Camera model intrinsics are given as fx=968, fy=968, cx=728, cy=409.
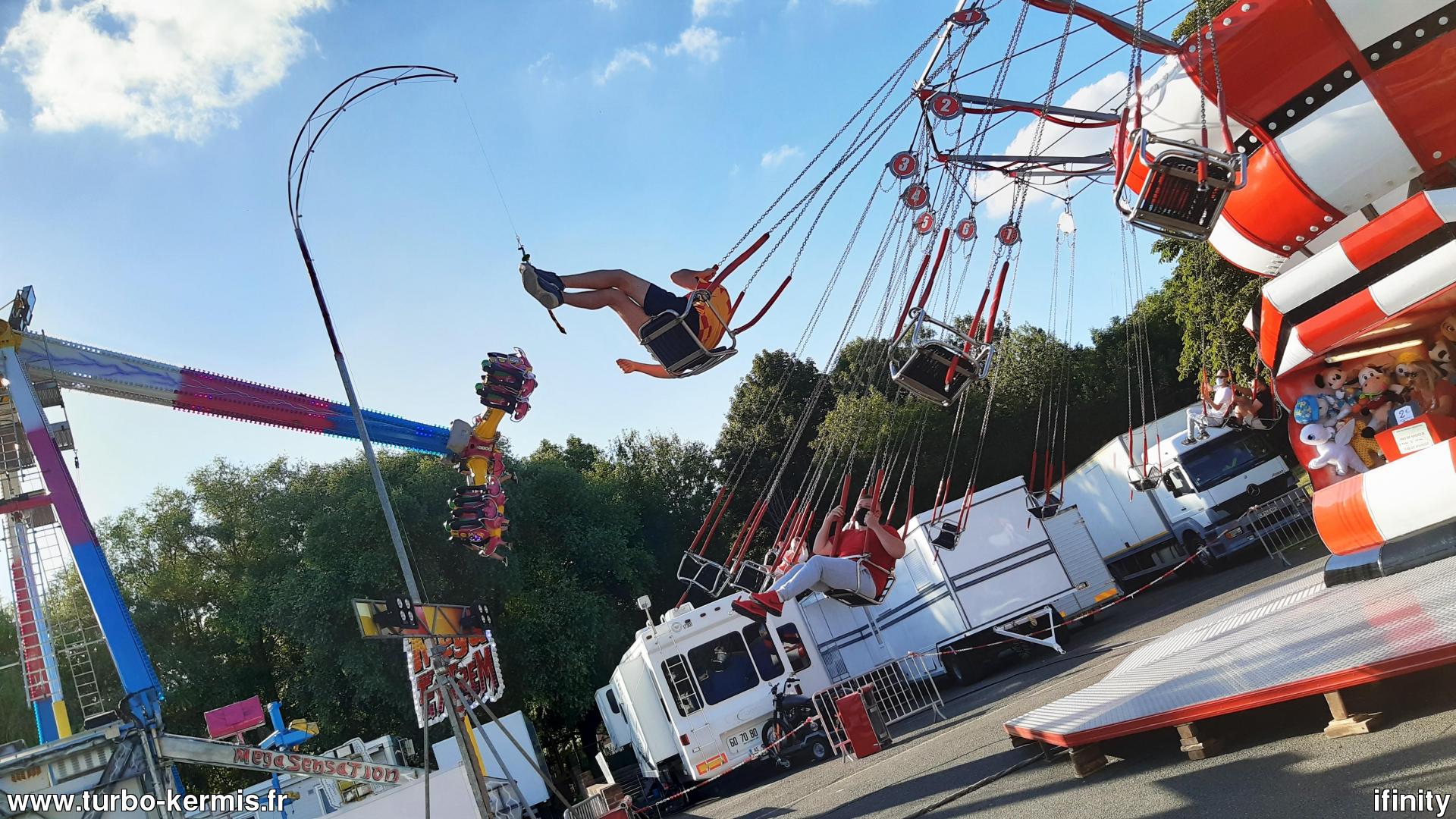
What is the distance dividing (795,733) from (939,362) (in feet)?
25.6

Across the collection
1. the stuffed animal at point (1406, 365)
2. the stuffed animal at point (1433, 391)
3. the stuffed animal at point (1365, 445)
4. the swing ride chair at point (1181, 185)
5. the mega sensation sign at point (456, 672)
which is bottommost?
the stuffed animal at point (1365, 445)

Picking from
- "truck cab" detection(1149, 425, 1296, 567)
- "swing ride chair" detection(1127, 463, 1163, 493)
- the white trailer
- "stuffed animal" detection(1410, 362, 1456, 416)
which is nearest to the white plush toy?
"stuffed animal" detection(1410, 362, 1456, 416)

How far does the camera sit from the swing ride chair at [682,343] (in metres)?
8.07

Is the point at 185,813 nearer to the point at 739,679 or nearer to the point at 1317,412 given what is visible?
the point at 739,679

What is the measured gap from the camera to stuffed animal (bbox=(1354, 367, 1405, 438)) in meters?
8.68

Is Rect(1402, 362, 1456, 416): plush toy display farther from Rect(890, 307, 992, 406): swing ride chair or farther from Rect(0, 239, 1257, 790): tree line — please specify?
Rect(0, 239, 1257, 790): tree line

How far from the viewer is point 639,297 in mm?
8141

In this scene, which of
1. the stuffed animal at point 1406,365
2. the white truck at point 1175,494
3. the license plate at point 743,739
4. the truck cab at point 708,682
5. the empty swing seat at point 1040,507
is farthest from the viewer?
the white truck at point 1175,494

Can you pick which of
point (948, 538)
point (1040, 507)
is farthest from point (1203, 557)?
point (948, 538)

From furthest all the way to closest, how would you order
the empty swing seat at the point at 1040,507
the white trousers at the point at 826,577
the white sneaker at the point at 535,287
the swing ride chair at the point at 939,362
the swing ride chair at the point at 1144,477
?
the swing ride chair at the point at 1144,477
the empty swing seat at the point at 1040,507
the white trousers at the point at 826,577
the swing ride chair at the point at 939,362
the white sneaker at the point at 535,287

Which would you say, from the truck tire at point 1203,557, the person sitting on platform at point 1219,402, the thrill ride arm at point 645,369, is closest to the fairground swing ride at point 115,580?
the thrill ride arm at point 645,369

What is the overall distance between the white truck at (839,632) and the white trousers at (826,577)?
474 centimetres

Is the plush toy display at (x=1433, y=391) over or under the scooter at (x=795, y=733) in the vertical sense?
over

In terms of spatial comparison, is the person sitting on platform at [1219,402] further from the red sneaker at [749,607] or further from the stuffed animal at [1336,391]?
the red sneaker at [749,607]
